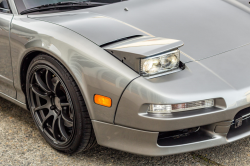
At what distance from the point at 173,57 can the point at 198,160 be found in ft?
2.73

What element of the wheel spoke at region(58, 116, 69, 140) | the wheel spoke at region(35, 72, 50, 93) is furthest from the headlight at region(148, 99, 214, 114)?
the wheel spoke at region(35, 72, 50, 93)

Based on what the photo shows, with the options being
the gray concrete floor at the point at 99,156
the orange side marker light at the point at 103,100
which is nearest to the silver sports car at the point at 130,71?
the orange side marker light at the point at 103,100

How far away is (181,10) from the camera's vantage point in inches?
111

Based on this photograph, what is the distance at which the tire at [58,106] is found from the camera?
231 centimetres

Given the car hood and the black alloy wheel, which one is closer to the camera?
the car hood

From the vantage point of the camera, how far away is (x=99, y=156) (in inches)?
102

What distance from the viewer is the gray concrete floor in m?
2.49

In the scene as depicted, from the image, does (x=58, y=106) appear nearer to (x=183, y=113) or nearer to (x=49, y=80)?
(x=49, y=80)

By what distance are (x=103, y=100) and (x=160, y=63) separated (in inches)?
17.0

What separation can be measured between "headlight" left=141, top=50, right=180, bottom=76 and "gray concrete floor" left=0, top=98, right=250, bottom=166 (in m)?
0.75

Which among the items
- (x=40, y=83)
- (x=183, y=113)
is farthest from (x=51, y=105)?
(x=183, y=113)

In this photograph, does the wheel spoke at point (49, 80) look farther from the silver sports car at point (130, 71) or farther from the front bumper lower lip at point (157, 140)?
the front bumper lower lip at point (157, 140)

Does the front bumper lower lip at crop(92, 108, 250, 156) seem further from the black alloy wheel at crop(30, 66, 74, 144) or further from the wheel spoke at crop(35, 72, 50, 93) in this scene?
the wheel spoke at crop(35, 72, 50, 93)

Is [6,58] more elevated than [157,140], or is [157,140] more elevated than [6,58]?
[6,58]
